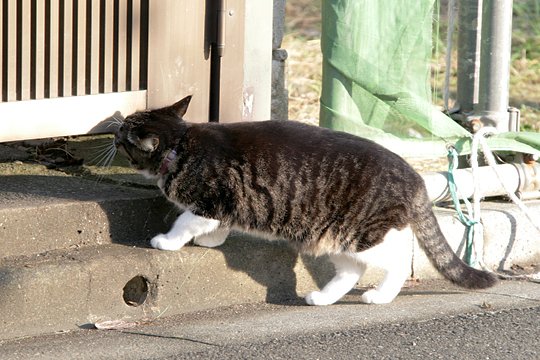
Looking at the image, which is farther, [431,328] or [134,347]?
[431,328]

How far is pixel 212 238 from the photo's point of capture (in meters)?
4.64

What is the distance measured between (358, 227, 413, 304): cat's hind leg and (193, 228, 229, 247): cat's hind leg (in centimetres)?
66

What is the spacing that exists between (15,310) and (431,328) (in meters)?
1.78

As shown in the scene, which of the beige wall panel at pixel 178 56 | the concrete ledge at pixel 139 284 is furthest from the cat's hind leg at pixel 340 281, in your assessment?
the beige wall panel at pixel 178 56

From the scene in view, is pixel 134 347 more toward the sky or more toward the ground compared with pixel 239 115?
more toward the ground

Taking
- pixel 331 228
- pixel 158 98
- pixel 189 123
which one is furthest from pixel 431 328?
pixel 158 98

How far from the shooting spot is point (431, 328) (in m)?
4.28

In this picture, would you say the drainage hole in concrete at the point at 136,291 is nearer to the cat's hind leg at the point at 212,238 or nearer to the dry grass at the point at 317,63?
the cat's hind leg at the point at 212,238

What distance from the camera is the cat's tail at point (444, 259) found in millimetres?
4719

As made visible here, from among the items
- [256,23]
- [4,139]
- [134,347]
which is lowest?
[134,347]

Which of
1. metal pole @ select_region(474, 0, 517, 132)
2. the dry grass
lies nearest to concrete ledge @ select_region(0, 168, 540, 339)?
metal pole @ select_region(474, 0, 517, 132)

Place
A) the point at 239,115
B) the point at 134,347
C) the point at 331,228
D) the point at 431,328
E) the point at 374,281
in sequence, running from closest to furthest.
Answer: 1. the point at 134,347
2. the point at 431,328
3. the point at 331,228
4. the point at 374,281
5. the point at 239,115

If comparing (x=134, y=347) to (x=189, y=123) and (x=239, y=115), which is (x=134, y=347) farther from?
(x=239, y=115)

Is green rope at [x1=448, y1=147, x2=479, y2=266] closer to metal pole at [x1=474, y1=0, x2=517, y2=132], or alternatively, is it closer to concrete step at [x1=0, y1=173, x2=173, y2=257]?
metal pole at [x1=474, y1=0, x2=517, y2=132]
